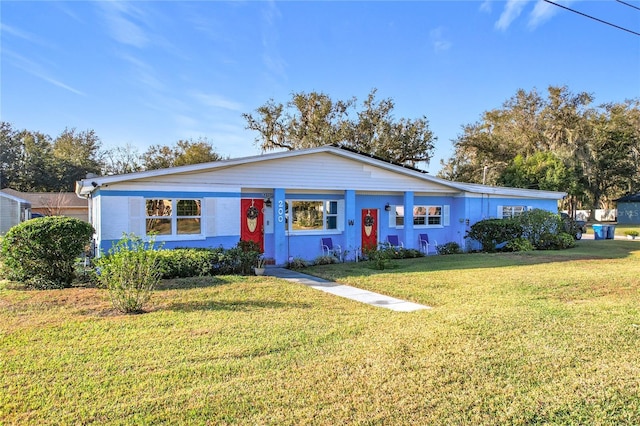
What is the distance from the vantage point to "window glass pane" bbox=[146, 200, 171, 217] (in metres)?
11.6

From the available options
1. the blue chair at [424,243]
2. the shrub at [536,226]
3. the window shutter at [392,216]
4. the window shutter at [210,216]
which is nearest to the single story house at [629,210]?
the shrub at [536,226]

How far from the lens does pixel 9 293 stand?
807cm

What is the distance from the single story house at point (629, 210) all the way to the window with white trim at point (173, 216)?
4374 cm

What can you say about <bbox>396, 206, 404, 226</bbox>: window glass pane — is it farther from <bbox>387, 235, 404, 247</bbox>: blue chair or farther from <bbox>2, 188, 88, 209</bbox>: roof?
<bbox>2, 188, 88, 209</bbox>: roof

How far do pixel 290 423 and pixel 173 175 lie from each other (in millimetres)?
9700

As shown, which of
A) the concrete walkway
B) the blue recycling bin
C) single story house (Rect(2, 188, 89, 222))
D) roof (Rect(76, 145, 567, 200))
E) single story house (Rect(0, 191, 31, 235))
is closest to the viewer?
the concrete walkway

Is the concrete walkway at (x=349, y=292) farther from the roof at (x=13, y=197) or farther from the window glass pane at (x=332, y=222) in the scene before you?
the roof at (x=13, y=197)

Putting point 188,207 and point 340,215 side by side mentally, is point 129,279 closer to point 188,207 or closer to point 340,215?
point 188,207

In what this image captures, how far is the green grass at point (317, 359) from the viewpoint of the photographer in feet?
11.3

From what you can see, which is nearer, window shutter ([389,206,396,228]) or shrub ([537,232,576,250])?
window shutter ([389,206,396,228])

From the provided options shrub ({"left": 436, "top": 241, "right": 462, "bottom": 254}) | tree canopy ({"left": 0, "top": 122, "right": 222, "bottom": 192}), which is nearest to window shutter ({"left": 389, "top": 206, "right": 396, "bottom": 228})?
shrub ({"left": 436, "top": 241, "right": 462, "bottom": 254})

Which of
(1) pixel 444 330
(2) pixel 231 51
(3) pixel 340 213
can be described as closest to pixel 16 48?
(2) pixel 231 51

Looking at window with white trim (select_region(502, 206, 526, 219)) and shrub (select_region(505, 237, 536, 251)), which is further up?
window with white trim (select_region(502, 206, 526, 219))

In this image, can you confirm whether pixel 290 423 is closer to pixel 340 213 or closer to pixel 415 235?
pixel 340 213
